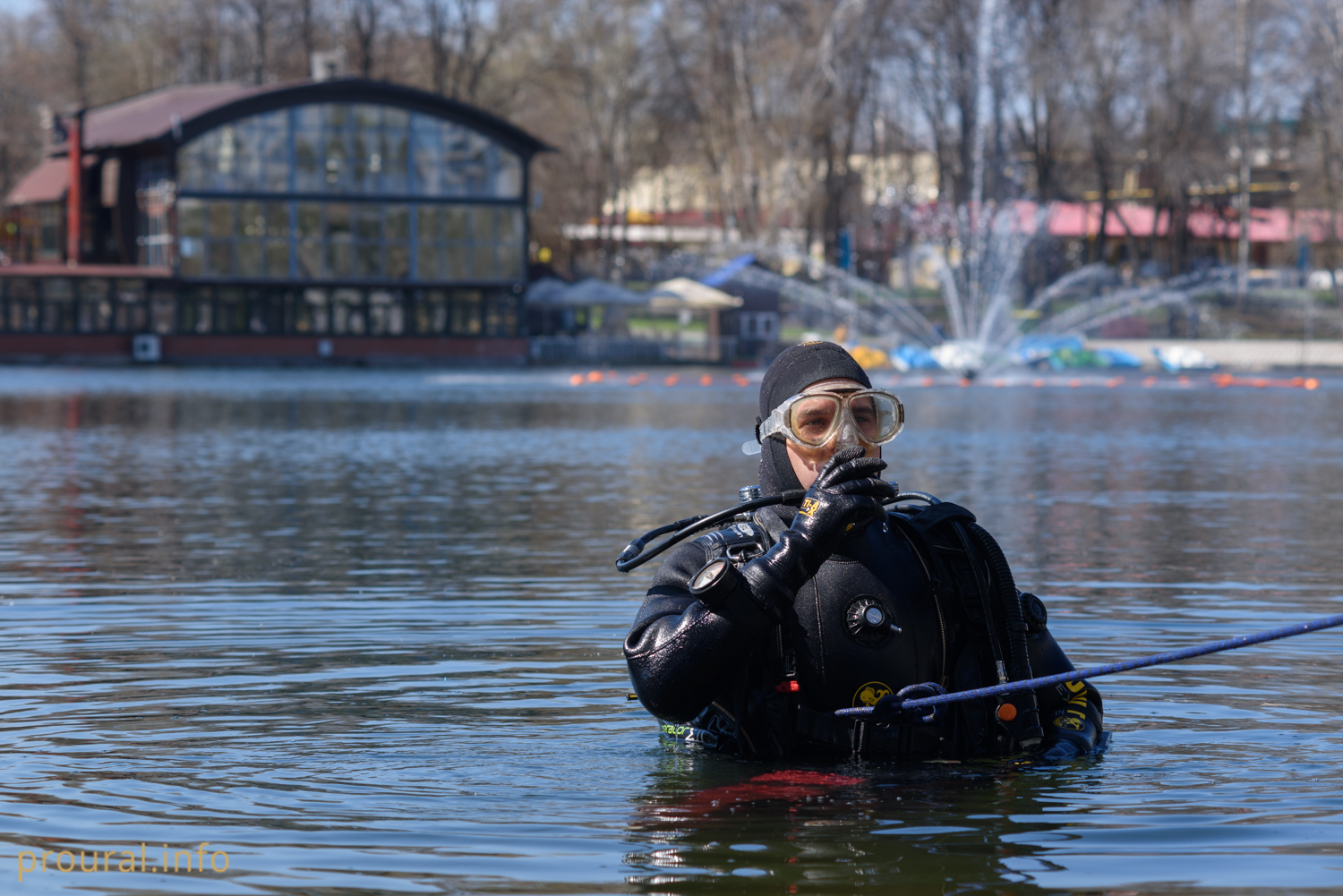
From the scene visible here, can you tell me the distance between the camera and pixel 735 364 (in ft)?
206

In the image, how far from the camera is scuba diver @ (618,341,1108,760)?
4820 millimetres

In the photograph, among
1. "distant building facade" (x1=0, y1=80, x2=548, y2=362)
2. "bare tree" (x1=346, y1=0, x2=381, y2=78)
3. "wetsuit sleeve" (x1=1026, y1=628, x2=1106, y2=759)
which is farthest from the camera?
"bare tree" (x1=346, y1=0, x2=381, y2=78)

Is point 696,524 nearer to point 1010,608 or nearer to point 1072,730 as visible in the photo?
point 1010,608

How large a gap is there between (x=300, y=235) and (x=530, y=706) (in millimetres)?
56091

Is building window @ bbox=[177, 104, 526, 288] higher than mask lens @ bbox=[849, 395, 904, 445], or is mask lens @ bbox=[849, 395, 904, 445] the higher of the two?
building window @ bbox=[177, 104, 526, 288]

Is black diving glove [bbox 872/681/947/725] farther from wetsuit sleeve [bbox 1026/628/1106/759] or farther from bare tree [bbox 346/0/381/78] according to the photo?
bare tree [bbox 346/0/381/78]

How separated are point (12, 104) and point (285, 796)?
78.3 m

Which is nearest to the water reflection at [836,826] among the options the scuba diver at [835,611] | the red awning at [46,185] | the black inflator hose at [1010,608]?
the scuba diver at [835,611]

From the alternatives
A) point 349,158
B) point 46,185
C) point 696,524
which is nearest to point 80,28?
point 46,185

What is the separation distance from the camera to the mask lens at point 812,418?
4.99 m

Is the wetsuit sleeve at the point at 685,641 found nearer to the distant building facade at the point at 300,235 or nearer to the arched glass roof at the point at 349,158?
the distant building facade at the point at 300,235

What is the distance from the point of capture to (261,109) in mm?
59938

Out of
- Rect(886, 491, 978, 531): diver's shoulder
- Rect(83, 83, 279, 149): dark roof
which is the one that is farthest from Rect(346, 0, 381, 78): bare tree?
Rect(886, 491, 978, 531): diver's shoulder

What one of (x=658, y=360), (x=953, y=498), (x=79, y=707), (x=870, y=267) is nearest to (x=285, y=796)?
(x=79, y=707)
